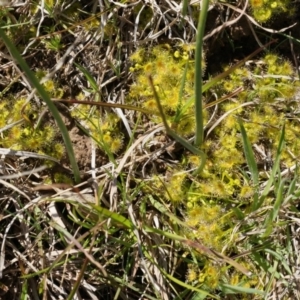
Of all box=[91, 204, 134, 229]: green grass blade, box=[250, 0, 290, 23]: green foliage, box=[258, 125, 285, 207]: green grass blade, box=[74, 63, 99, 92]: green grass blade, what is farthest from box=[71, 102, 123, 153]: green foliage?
box=[250, 0, 290, 23]: green foliage

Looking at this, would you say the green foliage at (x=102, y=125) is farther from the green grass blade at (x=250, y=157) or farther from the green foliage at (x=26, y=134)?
the green grass blade at (x=250, y=157)

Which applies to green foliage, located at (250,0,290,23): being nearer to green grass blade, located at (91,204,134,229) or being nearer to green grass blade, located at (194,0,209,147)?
green grass blade, located at (194,0,209,147)

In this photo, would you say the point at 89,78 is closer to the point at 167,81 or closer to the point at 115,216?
the point at 167,81

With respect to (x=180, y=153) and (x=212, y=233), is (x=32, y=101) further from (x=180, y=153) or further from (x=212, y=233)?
(x=212, y=233)

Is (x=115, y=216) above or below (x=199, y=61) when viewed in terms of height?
below

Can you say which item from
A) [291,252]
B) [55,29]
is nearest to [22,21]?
[55,29]

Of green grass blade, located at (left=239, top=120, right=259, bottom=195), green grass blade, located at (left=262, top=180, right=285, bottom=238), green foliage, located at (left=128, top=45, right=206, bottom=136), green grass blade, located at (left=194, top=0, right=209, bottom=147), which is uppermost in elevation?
green grass blade, located at (left=194, top=0, right=209, bottom=147)

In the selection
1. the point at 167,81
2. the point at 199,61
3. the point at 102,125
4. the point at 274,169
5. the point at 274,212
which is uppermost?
the point at 199,61

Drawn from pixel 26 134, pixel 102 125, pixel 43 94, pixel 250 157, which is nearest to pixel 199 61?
pixel 43 94
